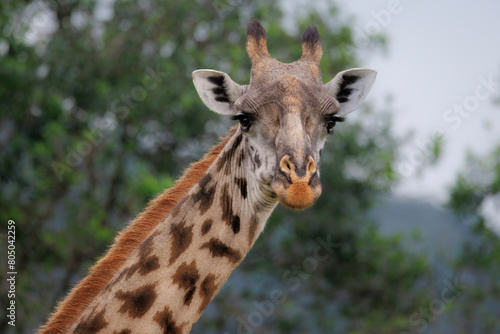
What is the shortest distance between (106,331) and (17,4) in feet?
42.5

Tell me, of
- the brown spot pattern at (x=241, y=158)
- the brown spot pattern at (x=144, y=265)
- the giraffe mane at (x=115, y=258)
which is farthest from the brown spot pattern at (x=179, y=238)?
the brown spot pattern at (x=241, y=158)

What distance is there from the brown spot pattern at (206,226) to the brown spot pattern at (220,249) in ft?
0.25

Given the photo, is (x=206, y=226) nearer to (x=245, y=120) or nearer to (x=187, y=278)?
(x=187, y=278)

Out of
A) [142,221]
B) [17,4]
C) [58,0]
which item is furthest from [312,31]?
[58,0]

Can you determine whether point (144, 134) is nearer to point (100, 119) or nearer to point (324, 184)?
point (100, 119)

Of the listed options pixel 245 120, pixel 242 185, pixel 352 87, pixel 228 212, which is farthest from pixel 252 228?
pixel 352 87

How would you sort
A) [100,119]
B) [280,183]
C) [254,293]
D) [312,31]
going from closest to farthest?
[280,183] → [312,31] → [100,119] → [254,293]

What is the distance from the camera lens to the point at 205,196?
4.48m

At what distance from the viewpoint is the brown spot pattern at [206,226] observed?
4.34 metres

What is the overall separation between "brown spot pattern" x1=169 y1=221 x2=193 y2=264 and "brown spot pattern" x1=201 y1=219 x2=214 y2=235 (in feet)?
0.27

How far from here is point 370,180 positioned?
19312 mm

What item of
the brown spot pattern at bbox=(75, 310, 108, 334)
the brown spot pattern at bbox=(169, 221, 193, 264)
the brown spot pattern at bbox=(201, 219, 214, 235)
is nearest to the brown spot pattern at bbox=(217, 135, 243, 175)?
the brown spot pattern at bbox=(201, 219, 214, 235)

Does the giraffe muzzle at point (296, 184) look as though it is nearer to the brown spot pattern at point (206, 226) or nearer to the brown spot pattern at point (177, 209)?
the brown spot pattern at point (206, 226)

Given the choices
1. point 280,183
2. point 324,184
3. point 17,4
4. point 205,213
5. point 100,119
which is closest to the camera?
point 280,183
